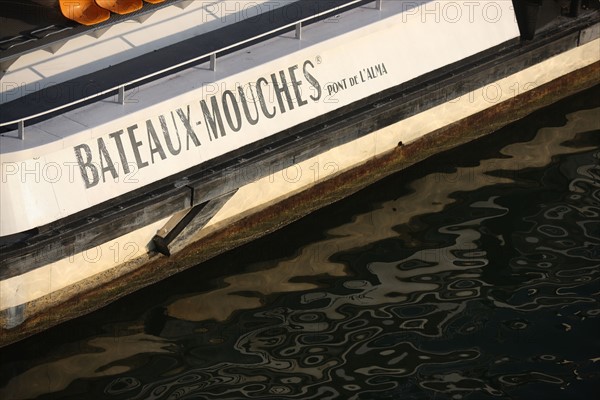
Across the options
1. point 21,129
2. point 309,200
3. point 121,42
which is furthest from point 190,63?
point 21,129

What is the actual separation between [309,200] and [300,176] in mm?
572

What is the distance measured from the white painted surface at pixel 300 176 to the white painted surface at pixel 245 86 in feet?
2.16

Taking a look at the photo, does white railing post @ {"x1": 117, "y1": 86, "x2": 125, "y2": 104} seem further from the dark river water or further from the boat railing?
the dark river water

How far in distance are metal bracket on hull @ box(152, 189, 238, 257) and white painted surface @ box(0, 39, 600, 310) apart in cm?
14

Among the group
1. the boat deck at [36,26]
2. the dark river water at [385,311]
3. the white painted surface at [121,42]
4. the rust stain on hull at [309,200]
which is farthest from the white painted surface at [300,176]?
the boat deck at [36,26]

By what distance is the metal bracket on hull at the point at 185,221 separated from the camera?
1686 centimetres

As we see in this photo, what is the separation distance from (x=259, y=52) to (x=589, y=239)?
5197mm

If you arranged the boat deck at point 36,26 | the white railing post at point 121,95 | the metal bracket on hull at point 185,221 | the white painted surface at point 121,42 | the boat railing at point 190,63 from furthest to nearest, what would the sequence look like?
the metal bracket on hull at point 185,221, the white painted surface at point 121,42, the white railing post at point 121,95, the boat deck at point 36,26, the boat railing at point 190,63

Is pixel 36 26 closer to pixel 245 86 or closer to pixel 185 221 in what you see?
pixel 245 86

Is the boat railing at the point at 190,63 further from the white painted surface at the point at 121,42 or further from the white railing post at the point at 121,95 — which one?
the white painted surface at the point at 121,42

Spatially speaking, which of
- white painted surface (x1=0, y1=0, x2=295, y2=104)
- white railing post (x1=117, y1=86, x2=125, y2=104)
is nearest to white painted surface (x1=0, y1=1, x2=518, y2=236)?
white railing post (x1=117, y1=86, x2=125, y2=104)

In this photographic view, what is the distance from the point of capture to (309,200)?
18.7 m

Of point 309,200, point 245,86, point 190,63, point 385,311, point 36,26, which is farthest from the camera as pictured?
point 309,200

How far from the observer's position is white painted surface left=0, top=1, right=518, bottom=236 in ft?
51.0
